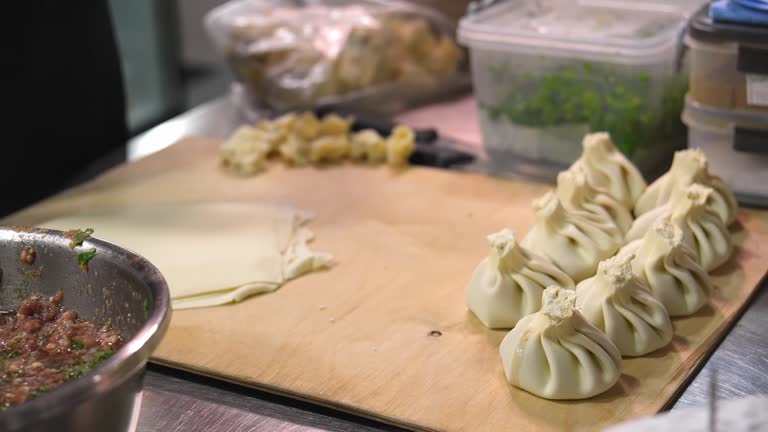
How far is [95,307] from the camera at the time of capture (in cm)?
124

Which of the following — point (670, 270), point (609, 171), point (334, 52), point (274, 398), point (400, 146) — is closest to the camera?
point (274, 398)

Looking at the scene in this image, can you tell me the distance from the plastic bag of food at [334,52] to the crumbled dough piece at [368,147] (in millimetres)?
275

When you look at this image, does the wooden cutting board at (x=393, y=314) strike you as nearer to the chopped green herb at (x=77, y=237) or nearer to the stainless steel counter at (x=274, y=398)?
the stainless steel counter at (x=274, y=398)

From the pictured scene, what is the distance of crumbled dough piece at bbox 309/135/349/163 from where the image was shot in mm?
2270

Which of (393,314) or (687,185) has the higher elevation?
(687,185)

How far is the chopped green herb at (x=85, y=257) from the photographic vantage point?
1220 millimetres

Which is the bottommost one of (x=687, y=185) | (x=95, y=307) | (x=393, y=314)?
(x=393, y=314)

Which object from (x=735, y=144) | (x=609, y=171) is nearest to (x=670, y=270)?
(x=609, y=171)

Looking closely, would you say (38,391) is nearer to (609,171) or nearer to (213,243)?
(213,243)

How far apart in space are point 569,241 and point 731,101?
0.52 metres

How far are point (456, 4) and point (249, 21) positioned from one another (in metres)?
0.65

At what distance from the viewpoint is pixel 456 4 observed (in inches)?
109

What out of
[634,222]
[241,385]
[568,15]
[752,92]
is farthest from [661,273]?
[568,15]

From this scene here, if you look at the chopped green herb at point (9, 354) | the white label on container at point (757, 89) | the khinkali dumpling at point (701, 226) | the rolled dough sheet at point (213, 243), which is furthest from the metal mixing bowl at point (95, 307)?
the white label on container at point (757, 89)
